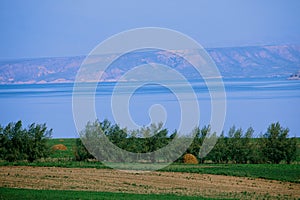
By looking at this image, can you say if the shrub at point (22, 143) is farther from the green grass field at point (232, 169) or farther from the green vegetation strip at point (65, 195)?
the green vegetation strip at point (65, 195)

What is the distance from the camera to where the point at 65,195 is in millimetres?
26562

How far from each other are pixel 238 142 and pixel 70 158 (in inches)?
531

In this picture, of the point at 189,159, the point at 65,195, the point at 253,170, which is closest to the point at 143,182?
the point at 65,195

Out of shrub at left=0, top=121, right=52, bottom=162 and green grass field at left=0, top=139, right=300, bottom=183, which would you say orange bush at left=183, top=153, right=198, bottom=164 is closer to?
green grass field at left=0, top=139, right=300, bottom=183

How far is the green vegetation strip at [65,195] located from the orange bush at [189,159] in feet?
59.9

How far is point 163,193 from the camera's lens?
29203 millimetres

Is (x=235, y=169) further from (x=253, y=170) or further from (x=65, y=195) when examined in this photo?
(x=65, y=195)

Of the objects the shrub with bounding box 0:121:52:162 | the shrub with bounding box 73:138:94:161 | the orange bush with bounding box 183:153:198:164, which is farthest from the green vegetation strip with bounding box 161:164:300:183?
the shrub with bounding box 0:121:52:162

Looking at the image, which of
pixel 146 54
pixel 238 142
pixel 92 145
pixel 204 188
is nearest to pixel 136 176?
pixel 204 188

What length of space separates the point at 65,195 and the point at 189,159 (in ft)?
69.0

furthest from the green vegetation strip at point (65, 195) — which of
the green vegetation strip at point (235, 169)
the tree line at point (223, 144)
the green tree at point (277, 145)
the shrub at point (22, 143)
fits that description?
the green tree at point (277, 145)

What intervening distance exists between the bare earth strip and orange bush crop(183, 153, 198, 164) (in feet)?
25.0

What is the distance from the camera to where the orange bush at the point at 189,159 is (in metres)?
Result: 46.3

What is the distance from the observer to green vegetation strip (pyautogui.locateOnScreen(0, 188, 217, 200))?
25781 millimetres
